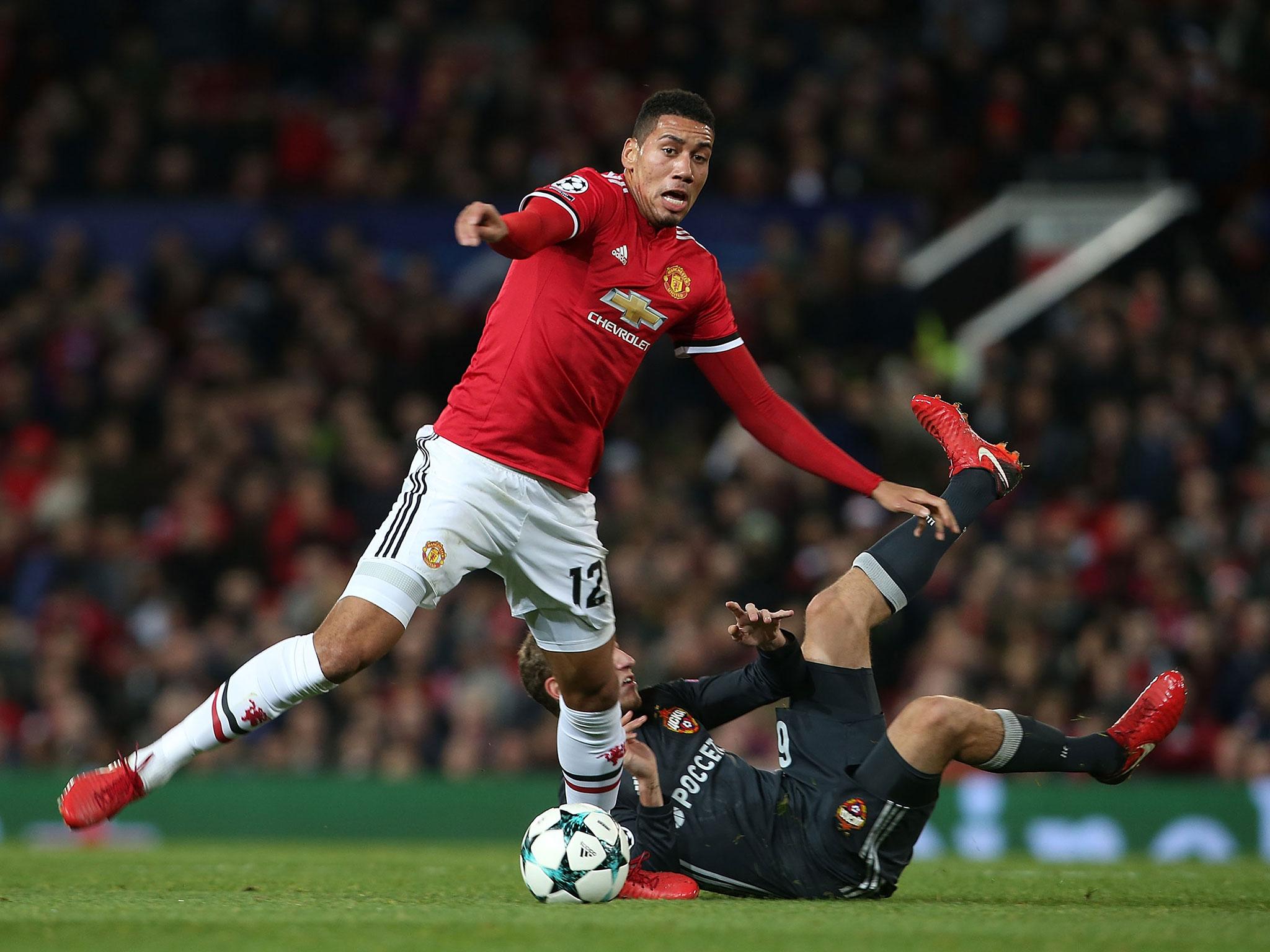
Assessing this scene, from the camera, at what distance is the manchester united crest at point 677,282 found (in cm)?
636

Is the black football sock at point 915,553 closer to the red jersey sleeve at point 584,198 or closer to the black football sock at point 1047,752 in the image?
the black football sock at point 1047,752

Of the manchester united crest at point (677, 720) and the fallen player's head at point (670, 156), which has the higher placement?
the fallen player's head at point (670, 156)

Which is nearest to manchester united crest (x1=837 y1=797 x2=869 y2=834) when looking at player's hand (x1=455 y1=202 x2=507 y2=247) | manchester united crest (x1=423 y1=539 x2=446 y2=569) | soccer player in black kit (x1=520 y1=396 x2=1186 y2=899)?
soccer player in black kit (x1=520 y1=396 x2=1186 y2=899)

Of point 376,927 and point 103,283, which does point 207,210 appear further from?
point 376,927

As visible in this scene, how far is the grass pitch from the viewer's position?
4.87m

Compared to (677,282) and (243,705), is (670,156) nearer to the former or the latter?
(677,282)

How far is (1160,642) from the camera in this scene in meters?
11.6

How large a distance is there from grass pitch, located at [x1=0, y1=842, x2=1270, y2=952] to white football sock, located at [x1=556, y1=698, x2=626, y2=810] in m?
0.46

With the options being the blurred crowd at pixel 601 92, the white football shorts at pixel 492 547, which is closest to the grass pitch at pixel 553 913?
the white football shorts at pixel 492 547

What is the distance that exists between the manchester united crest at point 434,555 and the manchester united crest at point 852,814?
1660 millimetres

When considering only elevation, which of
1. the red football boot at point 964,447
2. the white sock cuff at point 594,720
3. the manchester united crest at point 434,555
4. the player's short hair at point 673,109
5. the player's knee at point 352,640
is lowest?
the white sock cuff at point 594,720

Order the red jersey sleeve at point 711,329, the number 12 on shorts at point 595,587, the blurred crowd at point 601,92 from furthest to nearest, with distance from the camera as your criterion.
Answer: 1. the blurred crowd at point 601,92
2. the red jersey sleeve at point 711,329
3. the number 12 on shorts at point 595,587

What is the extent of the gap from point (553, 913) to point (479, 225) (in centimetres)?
221

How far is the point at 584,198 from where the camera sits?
19.8 ft
